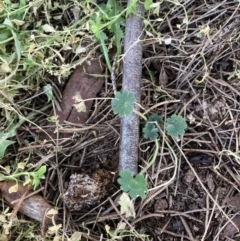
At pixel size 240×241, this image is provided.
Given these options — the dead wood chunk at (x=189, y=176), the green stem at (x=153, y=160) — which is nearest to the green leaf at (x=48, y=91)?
the green stem at (x=153, y=160)

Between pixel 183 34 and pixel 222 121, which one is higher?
pixel 183 34

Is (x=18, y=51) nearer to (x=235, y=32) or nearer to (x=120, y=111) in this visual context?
(x=120, y=111)

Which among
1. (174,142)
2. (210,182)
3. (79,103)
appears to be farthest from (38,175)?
(210,182)

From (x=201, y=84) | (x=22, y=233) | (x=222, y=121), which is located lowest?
(x=22, y=233)

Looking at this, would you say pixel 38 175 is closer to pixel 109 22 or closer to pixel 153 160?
pixel 153 160

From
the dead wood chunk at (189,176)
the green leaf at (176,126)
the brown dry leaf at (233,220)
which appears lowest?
the brown dry leaf at (233,220)

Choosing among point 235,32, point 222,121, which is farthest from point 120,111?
point 235,32

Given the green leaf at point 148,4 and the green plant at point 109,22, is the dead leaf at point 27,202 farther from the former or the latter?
the green leaf at point 148,4

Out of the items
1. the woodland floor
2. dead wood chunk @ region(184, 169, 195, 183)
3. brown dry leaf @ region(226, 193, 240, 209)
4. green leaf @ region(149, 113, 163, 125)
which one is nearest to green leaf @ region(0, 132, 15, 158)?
the woodland floor
